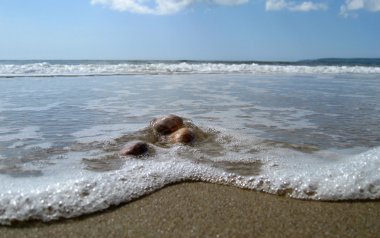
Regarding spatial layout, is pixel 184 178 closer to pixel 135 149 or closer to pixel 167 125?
pixel 135 149

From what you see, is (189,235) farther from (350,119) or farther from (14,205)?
(350,119)

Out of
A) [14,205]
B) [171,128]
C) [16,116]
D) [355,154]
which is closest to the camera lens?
[14,205]

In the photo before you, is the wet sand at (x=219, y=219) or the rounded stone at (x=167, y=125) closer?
the wet sand at (x=219, y=219)

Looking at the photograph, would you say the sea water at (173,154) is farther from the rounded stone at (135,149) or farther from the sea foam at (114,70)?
the sea foam at (114,70)

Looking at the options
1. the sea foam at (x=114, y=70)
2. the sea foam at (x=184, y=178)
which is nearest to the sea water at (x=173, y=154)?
the sea foam at (x=184, y=178)

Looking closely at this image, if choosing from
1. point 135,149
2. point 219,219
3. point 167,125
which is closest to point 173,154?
point 135,149

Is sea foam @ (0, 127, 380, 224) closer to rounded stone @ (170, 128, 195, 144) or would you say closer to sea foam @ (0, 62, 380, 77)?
rounded stone @ (170, 128, 195, 144)

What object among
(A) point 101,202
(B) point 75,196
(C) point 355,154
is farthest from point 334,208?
(B) point 75,196
